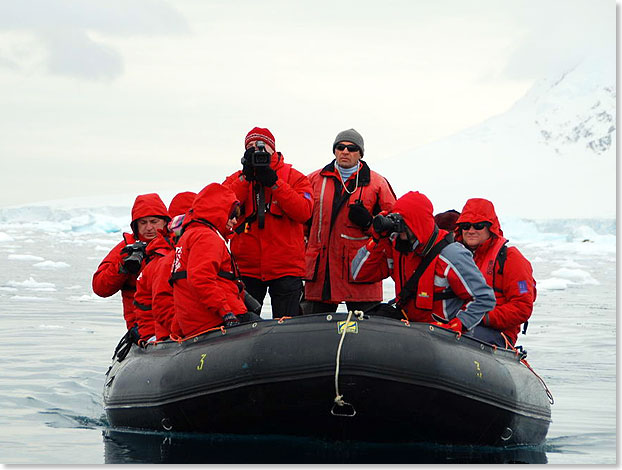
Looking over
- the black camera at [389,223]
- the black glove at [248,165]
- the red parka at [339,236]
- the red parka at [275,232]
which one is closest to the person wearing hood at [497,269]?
the red parka at [339,236]

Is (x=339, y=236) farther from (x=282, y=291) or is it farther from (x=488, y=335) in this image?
(x=488, y=335)

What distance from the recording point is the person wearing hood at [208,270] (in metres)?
4.75

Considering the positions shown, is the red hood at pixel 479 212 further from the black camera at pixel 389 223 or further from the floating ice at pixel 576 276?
the floating ice at pixel 576 276

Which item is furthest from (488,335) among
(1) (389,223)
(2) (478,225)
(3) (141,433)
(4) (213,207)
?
(3) (141,433)

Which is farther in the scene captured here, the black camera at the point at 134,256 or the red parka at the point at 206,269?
the black camera at the point at 134,256

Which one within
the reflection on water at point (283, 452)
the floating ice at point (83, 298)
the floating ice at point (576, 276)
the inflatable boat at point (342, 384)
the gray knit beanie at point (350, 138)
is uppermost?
the gray knit beanie at point (350, 138)

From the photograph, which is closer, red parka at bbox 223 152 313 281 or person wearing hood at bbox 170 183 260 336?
person wearing hood at bbox 170 183 260 336

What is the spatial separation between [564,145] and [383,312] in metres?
107

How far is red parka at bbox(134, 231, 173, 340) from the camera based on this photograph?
5.45 m

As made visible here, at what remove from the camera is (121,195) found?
204ft

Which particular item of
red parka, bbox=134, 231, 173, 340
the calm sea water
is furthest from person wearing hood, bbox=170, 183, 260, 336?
the calm sea water

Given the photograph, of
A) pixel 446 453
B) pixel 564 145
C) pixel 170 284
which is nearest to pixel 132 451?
pixel 170 284

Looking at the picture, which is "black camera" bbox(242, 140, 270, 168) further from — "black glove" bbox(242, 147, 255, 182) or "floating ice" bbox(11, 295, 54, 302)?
"floating ice" bbox(11, 295, 54, 302)

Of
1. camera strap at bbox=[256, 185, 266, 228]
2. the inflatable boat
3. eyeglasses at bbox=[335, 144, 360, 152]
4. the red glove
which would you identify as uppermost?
eyeglasses at bbox=[335, 144, 360, 152]
